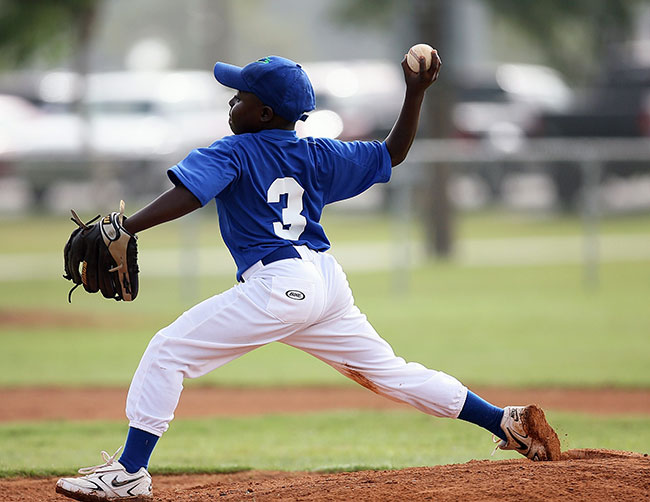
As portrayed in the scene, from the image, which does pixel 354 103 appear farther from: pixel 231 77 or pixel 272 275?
pixel 272 275

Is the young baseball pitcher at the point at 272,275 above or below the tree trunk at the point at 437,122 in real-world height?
below

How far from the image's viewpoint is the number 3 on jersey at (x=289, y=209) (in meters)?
4.27

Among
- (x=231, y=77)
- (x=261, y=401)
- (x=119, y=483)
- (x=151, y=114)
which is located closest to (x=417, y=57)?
(x=231, y=77)

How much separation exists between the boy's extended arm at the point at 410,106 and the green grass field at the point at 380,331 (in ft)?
5.69

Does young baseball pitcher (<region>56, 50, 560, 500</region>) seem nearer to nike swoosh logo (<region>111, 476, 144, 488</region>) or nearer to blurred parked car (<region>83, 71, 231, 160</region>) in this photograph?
nike swoosh logo (<region>111, 476, 144, 488</region>)

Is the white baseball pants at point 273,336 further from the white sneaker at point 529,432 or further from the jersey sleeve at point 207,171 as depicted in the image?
the jersey sleeve at point 207,171

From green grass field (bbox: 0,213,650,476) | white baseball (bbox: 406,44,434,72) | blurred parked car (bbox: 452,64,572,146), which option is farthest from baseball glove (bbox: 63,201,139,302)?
blurred parked car (bbox: 452,64,572,146)

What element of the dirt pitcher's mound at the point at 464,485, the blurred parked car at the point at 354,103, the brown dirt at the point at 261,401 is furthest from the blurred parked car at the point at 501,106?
the dirt pitcher's mound at the point at 464,485

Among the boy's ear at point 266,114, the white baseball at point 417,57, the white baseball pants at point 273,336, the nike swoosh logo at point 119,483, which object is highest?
the white baseball at point 417,57

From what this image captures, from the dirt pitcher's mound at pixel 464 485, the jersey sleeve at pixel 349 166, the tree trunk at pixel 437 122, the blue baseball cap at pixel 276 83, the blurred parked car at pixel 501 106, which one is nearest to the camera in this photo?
the dirt pitcher's mound at pixel 464 485

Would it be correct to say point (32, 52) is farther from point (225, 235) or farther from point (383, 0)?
point (225, 235)

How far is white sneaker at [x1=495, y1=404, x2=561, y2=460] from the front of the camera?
4.57 meters

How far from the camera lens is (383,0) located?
23.8 metres

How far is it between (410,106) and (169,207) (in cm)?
120
